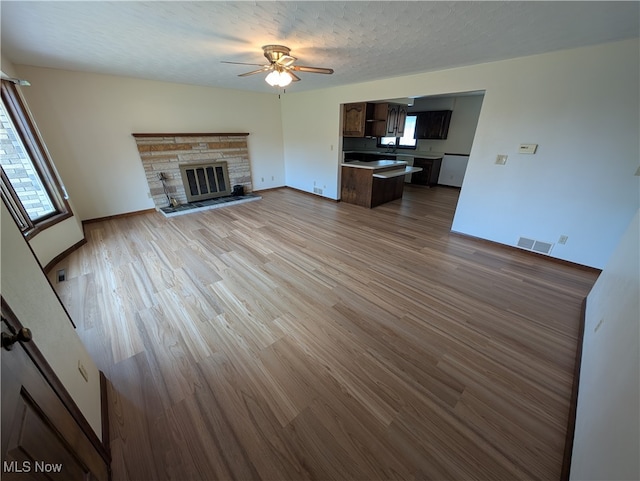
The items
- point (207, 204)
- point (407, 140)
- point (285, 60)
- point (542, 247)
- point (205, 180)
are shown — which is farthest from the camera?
point (407, 140)

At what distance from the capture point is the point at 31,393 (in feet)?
2.54

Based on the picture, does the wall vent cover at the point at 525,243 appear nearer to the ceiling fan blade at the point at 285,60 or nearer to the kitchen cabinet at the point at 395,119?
the kitchen cabinet at the point at 395,119

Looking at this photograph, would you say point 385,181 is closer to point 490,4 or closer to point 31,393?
point 490,4

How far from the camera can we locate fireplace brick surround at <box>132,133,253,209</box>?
4.36 m

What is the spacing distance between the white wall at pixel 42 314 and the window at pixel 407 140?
25.1 ft

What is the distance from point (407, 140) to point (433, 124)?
0.90m

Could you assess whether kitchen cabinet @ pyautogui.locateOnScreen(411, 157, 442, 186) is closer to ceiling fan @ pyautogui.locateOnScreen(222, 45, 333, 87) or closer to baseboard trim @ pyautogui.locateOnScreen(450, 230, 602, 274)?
baseboard trim @ pyautogui.locateOnScreen(450, 230, 602, 274)

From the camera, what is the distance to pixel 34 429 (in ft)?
2.46

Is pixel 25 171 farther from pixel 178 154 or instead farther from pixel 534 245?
pixel 534 245

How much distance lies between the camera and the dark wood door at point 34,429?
64 cm

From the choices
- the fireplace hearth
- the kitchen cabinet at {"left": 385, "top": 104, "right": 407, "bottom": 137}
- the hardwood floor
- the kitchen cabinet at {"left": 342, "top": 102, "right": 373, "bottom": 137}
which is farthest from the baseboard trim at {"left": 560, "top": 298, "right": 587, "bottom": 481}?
the fireplace hearth

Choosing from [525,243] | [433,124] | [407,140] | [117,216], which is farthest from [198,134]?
[433,124]

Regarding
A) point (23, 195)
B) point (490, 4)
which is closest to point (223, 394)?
point (490, 4)

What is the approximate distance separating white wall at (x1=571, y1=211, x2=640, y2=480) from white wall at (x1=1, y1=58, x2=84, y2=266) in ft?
14.3
